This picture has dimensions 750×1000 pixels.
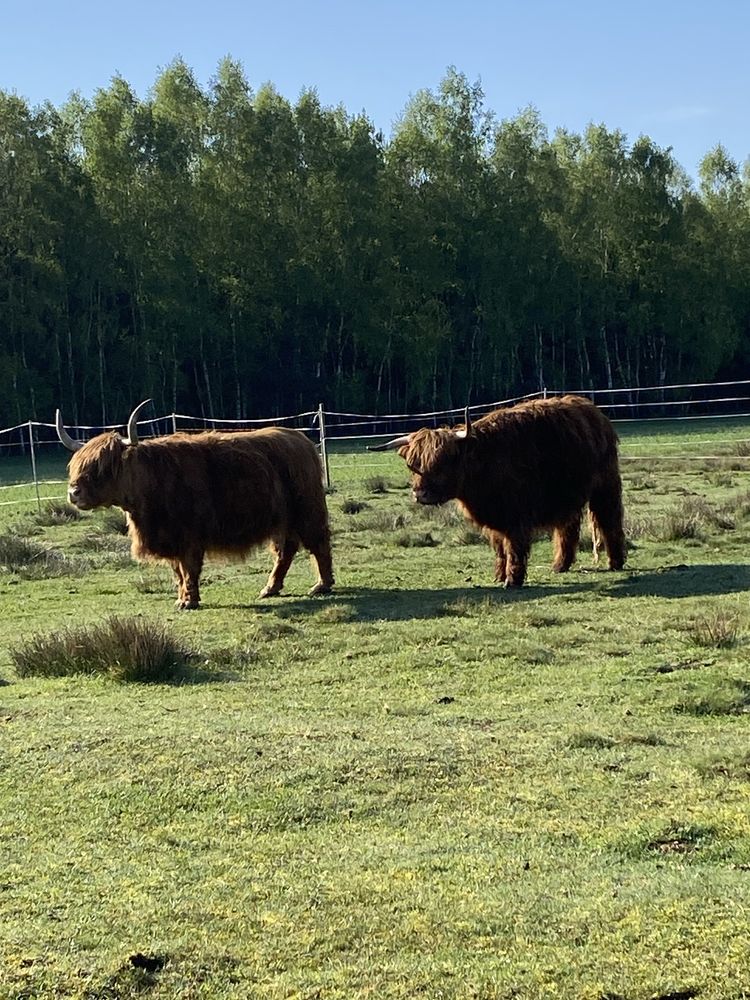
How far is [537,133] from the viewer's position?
53781mm

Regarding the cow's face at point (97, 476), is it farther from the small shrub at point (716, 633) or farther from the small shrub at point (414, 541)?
the small shrub at point (716, 633)

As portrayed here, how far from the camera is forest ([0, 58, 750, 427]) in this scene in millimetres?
42094

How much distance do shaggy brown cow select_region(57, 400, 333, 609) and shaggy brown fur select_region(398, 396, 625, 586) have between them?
108cm

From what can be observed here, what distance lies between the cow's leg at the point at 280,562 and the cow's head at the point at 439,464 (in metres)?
1.23

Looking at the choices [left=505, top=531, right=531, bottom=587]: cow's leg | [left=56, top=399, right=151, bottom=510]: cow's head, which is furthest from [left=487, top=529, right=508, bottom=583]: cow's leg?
[left=56, top=399, right=151, bottom=510]: cow's head

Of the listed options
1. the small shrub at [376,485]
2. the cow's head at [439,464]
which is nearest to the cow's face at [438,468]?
the cow's head at [439,464]

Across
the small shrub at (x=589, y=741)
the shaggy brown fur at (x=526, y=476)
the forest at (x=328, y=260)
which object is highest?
the forest at (x=328, y=260)

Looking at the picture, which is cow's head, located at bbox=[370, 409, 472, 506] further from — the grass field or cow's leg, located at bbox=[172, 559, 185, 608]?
cow's leg, located at bbox=[172, 559, 185, 608]

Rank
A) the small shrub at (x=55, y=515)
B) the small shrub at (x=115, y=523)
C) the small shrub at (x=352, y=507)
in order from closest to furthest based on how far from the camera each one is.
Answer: the small shrub at (x=115, y=523)
the small shrub at (x=352, y=507)
the small shrub at (x=55, y=515)

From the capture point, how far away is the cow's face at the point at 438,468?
11242 mm

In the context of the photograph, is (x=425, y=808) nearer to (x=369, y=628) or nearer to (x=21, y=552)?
(x=369, y=628)

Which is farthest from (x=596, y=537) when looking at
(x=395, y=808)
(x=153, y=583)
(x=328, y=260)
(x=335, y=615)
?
(x=328, y=260)

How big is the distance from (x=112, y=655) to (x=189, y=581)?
2919mm

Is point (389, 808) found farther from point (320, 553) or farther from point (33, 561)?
point (33, 561)
